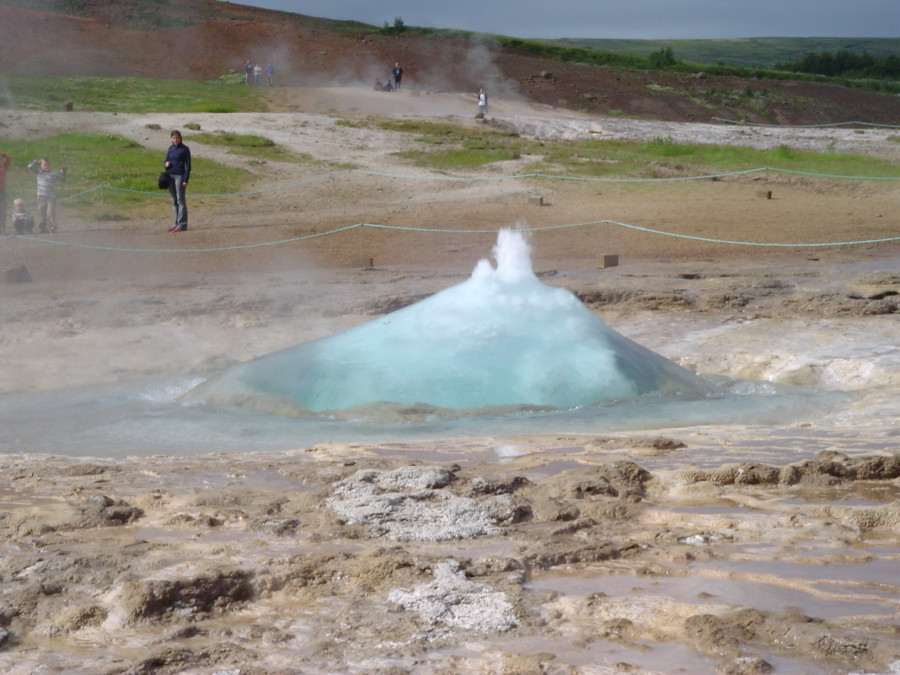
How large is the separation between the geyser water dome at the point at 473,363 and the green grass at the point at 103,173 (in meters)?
9.53

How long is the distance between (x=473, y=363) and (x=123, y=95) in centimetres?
2459

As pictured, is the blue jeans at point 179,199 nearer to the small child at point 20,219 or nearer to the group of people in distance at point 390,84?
the small child at point 20,219

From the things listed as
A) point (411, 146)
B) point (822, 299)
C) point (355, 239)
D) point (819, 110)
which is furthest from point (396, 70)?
point (822, 299)

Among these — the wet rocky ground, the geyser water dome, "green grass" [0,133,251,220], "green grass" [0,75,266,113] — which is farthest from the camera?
"green grass" [0,75,266,113]

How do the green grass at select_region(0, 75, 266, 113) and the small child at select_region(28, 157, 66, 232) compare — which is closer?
the small child at select_region(28, 157, 66, 232)

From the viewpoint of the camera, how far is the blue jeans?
42.7ft

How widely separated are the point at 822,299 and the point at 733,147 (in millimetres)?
13975

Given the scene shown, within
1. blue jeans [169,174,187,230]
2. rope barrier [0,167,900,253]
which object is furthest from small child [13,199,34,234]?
blue jeans [169,174,187,230]

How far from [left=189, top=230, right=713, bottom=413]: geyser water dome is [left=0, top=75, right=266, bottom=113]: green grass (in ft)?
65.2

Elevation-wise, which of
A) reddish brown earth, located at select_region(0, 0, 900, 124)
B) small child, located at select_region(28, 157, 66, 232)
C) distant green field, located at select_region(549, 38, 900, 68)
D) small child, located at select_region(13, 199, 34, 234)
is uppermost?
distant green field, located at select_region(549, 38, 900, 68)

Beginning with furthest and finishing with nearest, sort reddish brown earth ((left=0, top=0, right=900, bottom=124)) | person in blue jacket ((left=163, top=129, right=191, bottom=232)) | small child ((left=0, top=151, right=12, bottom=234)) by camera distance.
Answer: reddish brown earth ((left=0, top=0, right=900, bottom=124)), person in blue jacket ((left=163, top=129, right=191, bottom=232)), small child ((left=0, top=151, right=12, bottom=234))

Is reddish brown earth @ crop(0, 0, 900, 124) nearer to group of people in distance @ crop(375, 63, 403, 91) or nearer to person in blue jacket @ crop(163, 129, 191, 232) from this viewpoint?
group of people in distance @ crop(375, 63, 403, 91)

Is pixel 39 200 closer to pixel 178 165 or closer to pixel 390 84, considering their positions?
pixel 178 165

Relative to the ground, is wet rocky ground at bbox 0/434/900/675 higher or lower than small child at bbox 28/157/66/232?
lower
